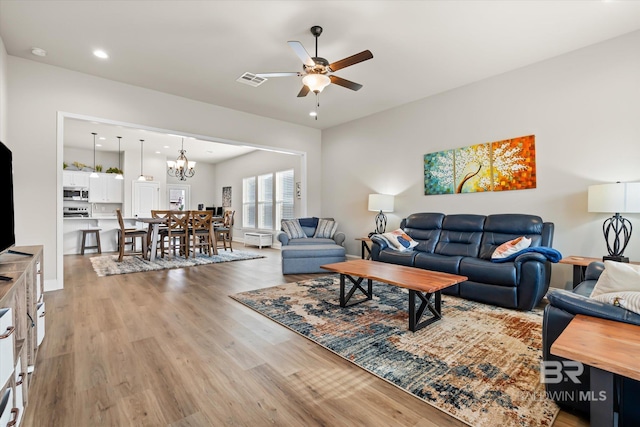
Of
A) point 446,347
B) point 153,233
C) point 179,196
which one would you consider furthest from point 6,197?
point 179,196

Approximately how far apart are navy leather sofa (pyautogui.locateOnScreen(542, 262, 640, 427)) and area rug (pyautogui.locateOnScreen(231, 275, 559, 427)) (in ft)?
0.39

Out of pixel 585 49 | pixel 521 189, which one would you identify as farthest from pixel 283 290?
pixel 585 49

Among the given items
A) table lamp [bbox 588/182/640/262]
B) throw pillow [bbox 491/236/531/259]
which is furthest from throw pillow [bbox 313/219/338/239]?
table lamp [bbox 588/182/640/262]

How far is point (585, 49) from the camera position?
11.5 ft

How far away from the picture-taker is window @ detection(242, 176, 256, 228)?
9478 millimetres

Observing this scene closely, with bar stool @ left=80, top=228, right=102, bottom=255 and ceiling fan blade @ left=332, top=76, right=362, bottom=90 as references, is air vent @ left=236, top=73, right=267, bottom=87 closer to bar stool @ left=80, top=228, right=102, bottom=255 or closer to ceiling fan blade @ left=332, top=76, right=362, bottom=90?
ceiling fan blade @ left=332, top=76, right=362, bottom=90

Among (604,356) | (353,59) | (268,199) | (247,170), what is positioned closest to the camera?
(604,356)

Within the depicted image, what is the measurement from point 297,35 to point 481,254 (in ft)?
11.5

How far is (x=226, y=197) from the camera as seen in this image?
10.6m

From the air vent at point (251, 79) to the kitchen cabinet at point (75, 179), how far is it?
5990mm

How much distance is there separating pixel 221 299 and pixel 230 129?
3.41 m

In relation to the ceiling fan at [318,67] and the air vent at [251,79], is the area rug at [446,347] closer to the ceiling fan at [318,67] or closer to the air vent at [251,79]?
the ceiling fan at [318,67]

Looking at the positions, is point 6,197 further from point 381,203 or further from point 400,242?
point 381,203

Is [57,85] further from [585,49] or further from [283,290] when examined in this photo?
[585,49]
